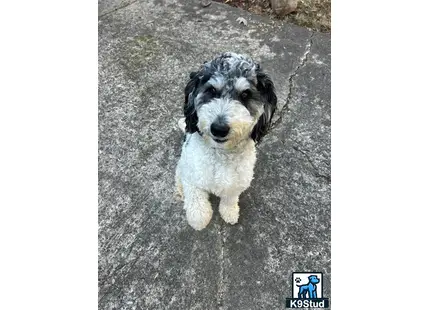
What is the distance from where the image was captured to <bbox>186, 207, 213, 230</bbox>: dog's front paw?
3314 mm

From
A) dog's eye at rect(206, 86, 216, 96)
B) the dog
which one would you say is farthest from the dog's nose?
dog's eye at rect(206, 86, 216, 96)

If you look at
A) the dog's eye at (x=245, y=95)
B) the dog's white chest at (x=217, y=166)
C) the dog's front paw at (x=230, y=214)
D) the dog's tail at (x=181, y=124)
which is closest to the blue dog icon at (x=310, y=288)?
the dog's front paw at (x=230, y=214)

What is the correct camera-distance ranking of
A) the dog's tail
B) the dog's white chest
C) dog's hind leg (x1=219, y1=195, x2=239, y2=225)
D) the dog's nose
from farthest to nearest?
the dog's tail, dog's hind leg (x1=219, y1=195, x2=239, y2=225), the dog's white chest, the dog's nose

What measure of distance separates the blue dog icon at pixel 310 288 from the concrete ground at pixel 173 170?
0.11 meters

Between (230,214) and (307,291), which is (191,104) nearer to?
(230,214)

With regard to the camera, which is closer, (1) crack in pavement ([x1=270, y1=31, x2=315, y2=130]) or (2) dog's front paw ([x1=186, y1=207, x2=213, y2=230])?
(2) dog's front paw ([x1=186, y1=207, x2=213, y2=230])

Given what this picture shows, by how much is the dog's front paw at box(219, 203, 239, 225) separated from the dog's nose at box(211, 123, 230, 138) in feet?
3.92

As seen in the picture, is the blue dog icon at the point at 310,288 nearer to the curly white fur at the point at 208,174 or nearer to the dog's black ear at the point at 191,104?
the curly white fur at the point at 208,174

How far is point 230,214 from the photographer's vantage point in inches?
136

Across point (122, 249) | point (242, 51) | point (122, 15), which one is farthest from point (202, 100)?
point (122, 15)

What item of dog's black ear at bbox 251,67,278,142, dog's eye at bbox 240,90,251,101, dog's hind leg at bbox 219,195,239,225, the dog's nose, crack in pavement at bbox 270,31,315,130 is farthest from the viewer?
crack in pavement at bbox 270,31,315,130

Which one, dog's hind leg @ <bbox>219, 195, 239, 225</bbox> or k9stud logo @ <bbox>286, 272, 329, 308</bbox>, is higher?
dog's hind leg @ <bbox>219, 195, 239, 225</bbox>

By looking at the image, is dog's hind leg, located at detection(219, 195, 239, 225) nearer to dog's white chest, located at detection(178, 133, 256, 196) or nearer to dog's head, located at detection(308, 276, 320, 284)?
dog's white chest, located at detection(178, 133, 256, 196)

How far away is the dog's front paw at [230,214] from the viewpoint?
3.45 m
